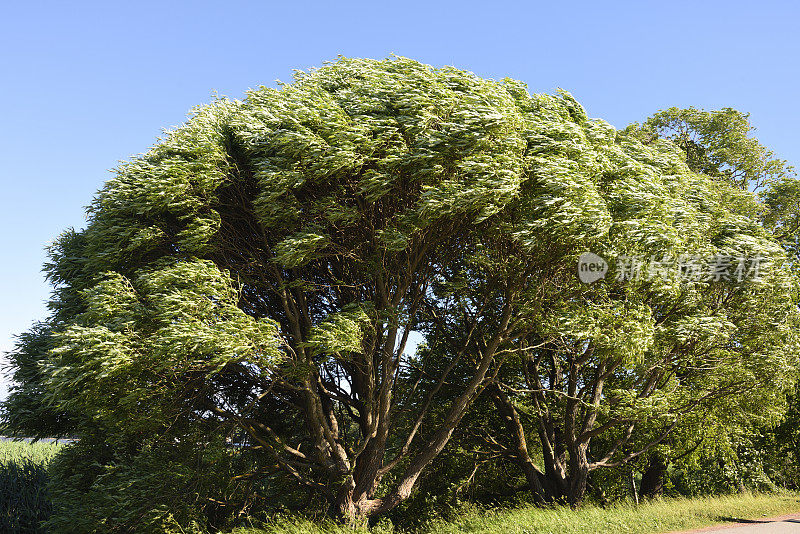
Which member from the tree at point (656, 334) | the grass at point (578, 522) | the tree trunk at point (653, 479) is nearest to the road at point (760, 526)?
the grass at point (578, 522)

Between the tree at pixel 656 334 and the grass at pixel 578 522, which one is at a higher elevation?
the tree at pixel 656 334

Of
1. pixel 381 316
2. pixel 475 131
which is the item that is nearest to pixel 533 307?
pixel 381 316

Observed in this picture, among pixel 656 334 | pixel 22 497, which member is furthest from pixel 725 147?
pixel 22 497

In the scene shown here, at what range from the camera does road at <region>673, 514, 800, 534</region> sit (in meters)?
13.7

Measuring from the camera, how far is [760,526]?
14828 millimetres

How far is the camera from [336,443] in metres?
15.6

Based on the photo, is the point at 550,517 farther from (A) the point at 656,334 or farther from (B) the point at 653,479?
(B) the point at 653,479

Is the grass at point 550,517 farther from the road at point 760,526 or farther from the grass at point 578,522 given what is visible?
the road at point 760,526

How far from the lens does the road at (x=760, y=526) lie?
45.0ft

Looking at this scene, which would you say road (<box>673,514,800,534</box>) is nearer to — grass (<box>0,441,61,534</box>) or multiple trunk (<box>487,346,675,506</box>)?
multiple trunk (<box>487,346,675,506</box>)

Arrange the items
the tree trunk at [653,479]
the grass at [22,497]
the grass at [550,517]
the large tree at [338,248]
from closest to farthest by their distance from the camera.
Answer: the large tree at [338,248]
the grass at [550,517]
the grass at [22,497]
the tree trunk at [653,479]

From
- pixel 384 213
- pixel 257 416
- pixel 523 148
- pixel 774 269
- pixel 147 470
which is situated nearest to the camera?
pixel 523 148

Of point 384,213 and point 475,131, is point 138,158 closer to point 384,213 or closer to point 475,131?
point 384,213

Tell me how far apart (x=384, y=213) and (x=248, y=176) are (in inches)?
142
